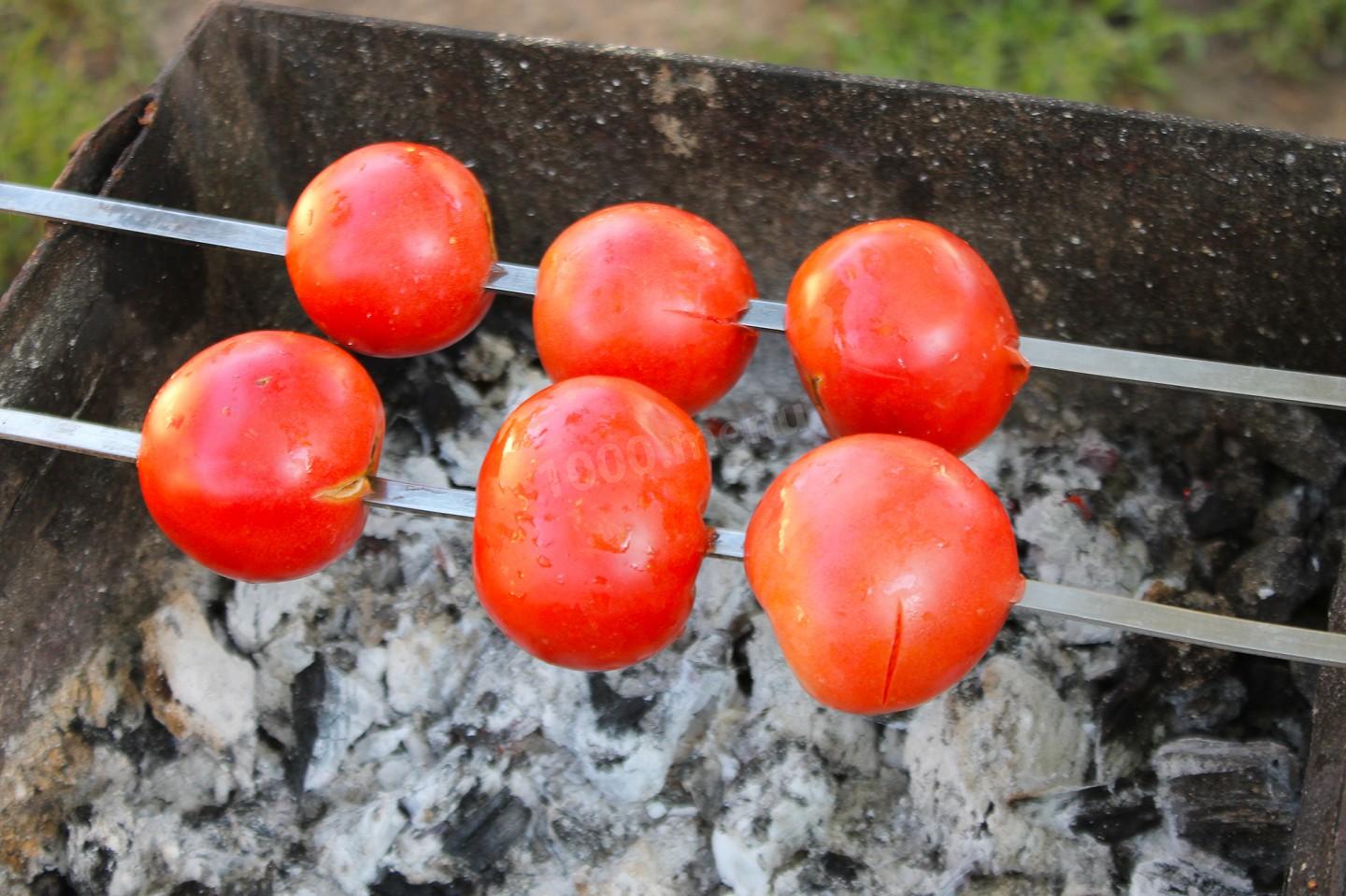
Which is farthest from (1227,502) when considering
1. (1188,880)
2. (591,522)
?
(591,522)

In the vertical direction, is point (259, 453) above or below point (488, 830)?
above

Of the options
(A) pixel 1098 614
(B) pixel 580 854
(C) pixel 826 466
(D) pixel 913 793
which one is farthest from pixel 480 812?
(A) pixel 1098 614

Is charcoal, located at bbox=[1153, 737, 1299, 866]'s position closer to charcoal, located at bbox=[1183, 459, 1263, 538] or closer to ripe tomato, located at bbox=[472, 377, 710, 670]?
charcoal, located at bbox=[1183, 459, 1263, 538]

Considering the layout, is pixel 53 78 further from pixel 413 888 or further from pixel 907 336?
pixel 907 336

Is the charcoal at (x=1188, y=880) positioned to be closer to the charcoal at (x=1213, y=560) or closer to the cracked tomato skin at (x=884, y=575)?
the charcoal at (x=1213, y=560)

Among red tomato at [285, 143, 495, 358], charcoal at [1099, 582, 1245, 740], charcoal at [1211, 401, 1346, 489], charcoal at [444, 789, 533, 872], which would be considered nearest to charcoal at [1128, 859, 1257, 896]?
charcoal at [1099, 582, 1245, 740]

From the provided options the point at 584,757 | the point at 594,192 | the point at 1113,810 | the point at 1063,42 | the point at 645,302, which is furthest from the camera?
the point at 1063,42
